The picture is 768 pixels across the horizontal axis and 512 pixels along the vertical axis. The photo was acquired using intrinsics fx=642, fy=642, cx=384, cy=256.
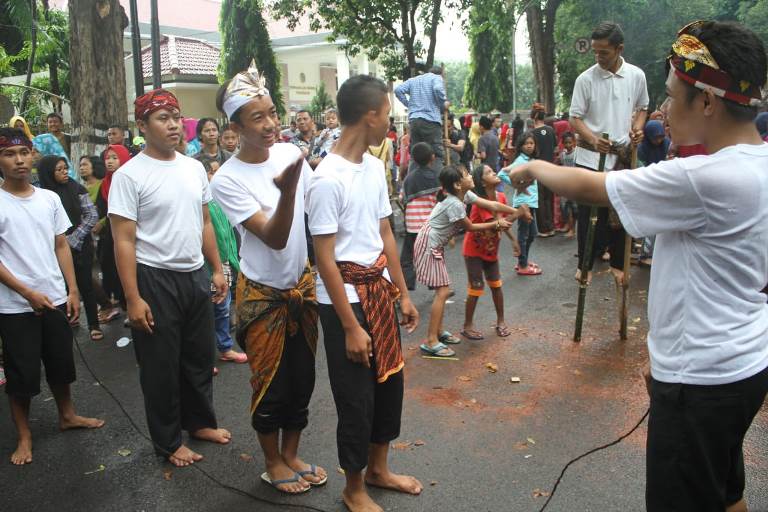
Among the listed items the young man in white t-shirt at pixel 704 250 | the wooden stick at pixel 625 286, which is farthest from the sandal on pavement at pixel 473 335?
the young man in white t-shirt at pixel 704 250

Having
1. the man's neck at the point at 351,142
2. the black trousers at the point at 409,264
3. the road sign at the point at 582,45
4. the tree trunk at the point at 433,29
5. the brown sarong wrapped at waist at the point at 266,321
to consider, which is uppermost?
the tree trunk at the point at 433,29

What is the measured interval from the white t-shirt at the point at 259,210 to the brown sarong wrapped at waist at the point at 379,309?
42 centimetres

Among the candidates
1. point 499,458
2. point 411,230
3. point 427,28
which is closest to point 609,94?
point 411,230

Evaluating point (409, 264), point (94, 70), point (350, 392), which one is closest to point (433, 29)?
point (94, 70)

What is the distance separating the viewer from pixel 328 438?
4.07 meters

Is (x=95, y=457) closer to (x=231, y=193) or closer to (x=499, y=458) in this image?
(x=231, y=193)

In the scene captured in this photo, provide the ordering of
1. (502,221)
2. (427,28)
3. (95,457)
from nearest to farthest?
(95,457)
(502,221)
(427,28)

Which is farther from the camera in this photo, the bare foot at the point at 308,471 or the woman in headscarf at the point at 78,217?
the woman in headscarf at the point at 78,217

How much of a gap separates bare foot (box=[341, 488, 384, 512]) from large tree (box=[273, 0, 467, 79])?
1446 centimetres

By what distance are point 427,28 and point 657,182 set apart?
55.6 ft

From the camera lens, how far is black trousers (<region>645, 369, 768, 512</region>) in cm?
201

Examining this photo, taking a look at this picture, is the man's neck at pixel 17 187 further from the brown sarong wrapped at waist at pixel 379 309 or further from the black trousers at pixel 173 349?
the brown sarong wrapped at waist at pixel 379 309

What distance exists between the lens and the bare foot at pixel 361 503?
3.13m

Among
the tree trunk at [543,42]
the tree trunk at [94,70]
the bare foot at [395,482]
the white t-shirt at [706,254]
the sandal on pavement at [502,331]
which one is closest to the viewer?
the white t-shirt at [706,254]
